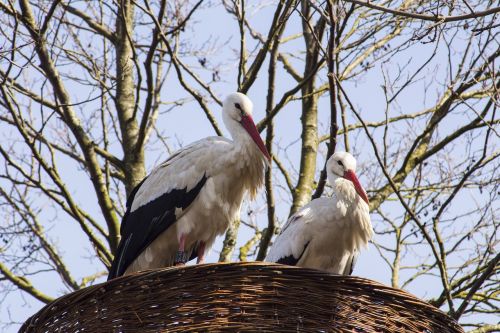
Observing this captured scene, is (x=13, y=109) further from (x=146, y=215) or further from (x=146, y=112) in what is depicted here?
(x=146, y=215)

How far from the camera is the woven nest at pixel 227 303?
4.75 meters

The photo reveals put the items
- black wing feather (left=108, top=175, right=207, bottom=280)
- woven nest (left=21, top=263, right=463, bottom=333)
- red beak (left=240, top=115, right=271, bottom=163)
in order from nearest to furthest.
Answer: woven nest (left=21, top=263, right=463, bottom=333) < black wing feather (left=108, top=175, right=207, bottom=280) < red beak (left=240, top=115, right=271, bottom=163)

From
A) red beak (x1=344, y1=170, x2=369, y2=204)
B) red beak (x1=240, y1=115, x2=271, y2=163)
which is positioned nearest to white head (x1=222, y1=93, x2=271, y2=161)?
red beak (x1=240, y1=115, x2=271, y2=163)

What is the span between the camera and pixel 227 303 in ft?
15.7

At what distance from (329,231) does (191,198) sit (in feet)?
3.88

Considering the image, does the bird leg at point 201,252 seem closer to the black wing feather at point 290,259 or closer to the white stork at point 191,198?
the white stork at point 191,198

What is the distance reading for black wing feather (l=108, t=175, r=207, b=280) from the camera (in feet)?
22.1

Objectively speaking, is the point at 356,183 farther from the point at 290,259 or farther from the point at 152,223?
the point at 152,223

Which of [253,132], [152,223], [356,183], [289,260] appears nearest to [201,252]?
[152,223]

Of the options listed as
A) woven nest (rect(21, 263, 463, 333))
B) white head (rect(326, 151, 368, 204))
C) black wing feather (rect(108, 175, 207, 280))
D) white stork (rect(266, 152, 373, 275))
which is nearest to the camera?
woven nest (rect(21, 263, 463, 333))

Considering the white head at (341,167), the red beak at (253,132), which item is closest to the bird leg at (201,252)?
the red beak at (253,132)

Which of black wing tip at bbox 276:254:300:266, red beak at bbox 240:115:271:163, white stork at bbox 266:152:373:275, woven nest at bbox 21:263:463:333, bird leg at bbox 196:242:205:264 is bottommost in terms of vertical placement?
woven nest at bbox 21:263:463:333

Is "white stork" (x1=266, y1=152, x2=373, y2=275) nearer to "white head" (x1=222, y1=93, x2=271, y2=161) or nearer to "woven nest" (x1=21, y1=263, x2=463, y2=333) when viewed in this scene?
"white head" (x1=222, y1=93, x2=271, y2=161)

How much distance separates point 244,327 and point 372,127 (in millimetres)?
5394
